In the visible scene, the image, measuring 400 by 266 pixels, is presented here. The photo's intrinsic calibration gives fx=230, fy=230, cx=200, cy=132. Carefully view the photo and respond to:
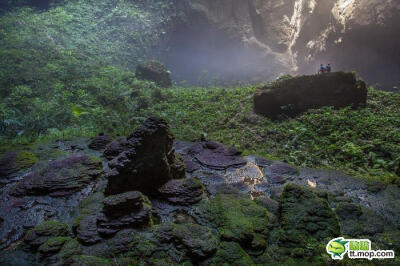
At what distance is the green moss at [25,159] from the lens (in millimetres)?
6908

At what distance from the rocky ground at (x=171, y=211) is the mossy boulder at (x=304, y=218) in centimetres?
2

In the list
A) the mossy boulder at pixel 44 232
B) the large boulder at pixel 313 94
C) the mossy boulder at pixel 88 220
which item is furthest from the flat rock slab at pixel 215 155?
the mossy boulder at pixel 44 232

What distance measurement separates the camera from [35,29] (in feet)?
65.3

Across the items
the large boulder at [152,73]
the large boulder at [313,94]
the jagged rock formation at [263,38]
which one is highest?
the jagged rock formation at [263,38]

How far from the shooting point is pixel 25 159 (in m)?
7.16

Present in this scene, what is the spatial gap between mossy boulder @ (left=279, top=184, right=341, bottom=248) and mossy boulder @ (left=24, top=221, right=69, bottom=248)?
4.04 meters

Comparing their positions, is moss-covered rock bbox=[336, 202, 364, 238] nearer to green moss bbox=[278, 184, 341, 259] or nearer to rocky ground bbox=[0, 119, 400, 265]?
rocky ground bbox=[0, 119, 400, 265]

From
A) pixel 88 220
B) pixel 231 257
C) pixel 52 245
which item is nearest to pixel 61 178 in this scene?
pixel 88 220

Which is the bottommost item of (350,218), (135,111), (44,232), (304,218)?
(350,218)

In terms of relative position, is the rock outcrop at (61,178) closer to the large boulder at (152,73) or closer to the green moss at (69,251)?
the green moss at (69,251)

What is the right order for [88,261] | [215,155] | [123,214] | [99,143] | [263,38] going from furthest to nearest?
[263,38] → [99,143] → [215,155] → [123,214] → [88,261]

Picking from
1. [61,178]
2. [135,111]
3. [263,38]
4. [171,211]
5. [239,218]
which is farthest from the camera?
[263,38]

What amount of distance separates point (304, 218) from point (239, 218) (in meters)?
1.21

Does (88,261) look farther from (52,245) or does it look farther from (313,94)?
(313,94)
